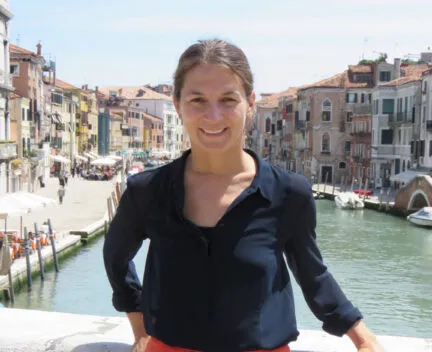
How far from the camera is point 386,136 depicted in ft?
144

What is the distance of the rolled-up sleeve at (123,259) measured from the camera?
6.27 ft

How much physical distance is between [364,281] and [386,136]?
27878 mm

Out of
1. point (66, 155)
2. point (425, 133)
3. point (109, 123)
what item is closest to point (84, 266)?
point (425, 133)

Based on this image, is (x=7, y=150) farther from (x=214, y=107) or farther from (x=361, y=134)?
(x=214, y=107)

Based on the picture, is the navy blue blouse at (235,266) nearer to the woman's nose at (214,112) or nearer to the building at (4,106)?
the woman's nose at (214,112)

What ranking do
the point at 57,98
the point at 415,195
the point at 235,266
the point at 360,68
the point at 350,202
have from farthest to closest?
the point at 57,98 < the point at 360,68 < the point at 350,202 < the point at 415,195 < the point at 235,266

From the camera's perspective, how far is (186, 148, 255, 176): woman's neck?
1.85m

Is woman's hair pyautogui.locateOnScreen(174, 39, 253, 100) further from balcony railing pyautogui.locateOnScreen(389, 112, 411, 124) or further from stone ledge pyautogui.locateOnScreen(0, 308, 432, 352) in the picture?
balcony railing pyautogui.locateOnScreen(389, 112, 411, 124)

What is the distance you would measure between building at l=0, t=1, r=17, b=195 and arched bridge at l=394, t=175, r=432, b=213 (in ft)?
53.2

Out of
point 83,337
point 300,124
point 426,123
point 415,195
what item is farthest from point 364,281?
point 300,124

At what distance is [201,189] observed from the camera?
1.84 metres

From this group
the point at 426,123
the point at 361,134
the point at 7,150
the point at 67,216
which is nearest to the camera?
the point at 67,216

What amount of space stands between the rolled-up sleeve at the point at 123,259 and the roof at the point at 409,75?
39026mm

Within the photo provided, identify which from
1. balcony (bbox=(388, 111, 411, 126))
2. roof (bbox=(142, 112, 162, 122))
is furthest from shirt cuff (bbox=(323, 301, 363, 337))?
roof (bbox=(142, 112, 162, 122))
